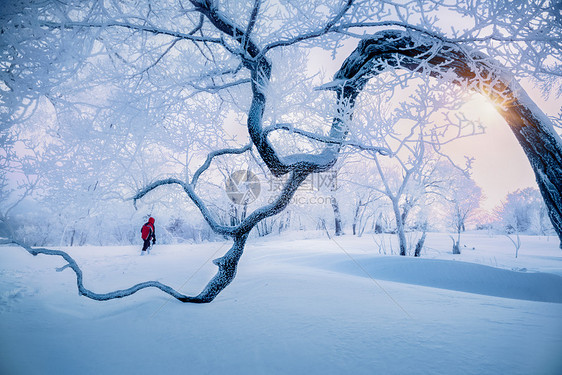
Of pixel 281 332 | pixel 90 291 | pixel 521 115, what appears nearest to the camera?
pixel 281 332

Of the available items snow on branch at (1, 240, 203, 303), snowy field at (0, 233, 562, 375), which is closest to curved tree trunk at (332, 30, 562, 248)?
snowy field at (0, 233, 562, 375)

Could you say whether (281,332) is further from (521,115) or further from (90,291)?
(521,115)

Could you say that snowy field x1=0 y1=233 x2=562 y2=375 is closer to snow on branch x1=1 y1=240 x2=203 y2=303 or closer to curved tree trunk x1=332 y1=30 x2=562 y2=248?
snow on branch x1=1 y1=240 x2=203 y2=303

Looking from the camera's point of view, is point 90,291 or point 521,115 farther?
point 521,115

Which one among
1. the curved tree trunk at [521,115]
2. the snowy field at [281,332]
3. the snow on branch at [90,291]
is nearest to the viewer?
the snowy field at [281,332]

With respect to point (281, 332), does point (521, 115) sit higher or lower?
higher

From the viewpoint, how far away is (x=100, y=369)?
135 cm

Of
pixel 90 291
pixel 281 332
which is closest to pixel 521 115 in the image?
pixel 281 332

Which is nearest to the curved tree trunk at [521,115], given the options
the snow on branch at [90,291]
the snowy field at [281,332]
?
the snowy field at [281,332]

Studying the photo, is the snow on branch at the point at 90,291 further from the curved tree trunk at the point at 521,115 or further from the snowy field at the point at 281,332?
the curved tree trunk at the point at 521,115

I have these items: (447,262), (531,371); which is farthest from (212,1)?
(447,262)

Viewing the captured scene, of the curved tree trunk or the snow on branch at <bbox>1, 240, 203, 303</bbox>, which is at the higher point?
the curved tree trunk

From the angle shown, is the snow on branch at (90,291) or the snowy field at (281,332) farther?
the snow on branch at (90,291)

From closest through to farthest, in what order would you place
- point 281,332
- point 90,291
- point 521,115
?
point 281,332, point 90,291, point 521,115
